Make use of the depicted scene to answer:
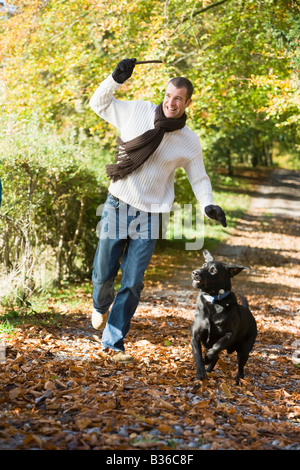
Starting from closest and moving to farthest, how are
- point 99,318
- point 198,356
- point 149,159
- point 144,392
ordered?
→ 1. point 144,392
2. point 198,356
3. point 149,159
4. point 99,318

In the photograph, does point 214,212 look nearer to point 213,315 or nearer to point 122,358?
point 213,315

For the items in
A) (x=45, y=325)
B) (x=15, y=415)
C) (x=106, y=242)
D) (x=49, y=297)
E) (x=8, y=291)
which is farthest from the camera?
(x=49, y=297)

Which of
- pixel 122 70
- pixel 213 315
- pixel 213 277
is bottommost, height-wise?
pixel 213 315

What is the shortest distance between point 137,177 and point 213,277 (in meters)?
1.09

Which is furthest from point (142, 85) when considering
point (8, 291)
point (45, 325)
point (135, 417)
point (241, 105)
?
point (135, 417)

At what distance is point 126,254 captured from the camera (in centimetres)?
473

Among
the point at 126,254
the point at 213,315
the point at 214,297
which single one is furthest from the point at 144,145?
the point at 213,315

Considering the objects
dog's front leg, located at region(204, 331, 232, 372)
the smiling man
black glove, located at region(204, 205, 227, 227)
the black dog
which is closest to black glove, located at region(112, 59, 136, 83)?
the smiling man

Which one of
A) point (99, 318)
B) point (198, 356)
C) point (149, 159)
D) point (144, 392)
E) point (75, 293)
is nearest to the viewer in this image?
point (144, 392)

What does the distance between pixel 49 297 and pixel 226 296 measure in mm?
4843

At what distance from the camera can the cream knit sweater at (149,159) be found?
4.55 meters

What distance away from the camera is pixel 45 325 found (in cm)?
621

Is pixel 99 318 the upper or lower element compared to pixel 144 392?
upper
